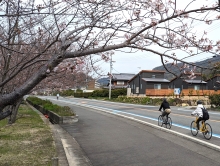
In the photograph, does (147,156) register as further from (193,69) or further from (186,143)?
(193,69)

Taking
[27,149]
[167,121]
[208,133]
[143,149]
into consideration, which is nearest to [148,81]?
[167,121]

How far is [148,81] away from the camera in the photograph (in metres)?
53.4

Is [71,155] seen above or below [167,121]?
below

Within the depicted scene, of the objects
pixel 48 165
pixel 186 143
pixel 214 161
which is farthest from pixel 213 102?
pixel 48 165

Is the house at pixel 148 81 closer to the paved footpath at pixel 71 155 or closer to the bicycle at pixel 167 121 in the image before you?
the bicycle at pixel 167 121

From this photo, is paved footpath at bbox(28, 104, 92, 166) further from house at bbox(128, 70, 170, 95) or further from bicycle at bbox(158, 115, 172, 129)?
house at bbox(128, 70, 170, 95)

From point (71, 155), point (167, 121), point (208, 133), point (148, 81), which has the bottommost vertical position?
point (71, 155)

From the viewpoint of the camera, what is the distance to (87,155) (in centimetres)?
809

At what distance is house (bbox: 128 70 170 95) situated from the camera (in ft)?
177

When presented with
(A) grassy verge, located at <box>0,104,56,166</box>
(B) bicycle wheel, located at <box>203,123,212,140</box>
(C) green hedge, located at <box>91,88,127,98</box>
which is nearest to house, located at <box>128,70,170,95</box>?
(C) green hedge, located at <box>91,88,127,98</box>

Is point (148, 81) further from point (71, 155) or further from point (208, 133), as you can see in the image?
point (71, 155)

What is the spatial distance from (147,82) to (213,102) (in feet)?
79.9

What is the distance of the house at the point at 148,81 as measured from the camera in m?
54.0

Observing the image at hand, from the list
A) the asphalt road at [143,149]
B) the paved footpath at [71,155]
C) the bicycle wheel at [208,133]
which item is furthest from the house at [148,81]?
the paved footpath at [71,155]
